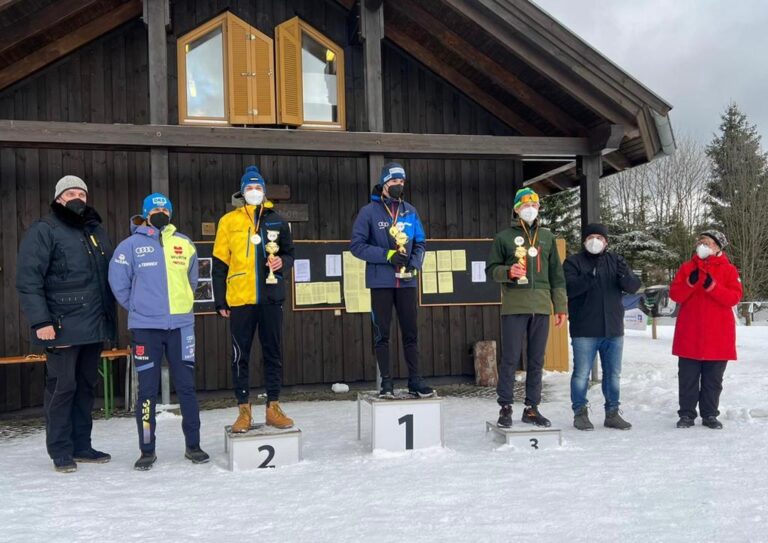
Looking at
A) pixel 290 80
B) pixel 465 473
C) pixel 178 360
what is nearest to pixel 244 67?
pixel 290 80

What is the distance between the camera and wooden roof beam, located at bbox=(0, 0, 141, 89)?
22.7 feet

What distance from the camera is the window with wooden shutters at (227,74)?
7.59 metres

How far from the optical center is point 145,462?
4363 mm

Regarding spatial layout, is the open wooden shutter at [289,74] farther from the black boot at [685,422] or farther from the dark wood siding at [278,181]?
the black boot at [685,422]

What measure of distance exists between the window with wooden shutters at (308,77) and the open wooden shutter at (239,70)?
0.36 meters

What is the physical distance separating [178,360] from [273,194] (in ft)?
12.0

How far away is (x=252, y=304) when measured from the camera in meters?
4.54

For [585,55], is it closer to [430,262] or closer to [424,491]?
[430,262]

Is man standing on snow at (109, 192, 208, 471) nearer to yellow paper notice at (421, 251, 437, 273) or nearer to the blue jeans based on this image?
the blue jeans

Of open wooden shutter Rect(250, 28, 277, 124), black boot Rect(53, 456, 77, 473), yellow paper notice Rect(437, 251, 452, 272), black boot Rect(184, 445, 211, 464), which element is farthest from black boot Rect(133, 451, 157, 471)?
yellow paper notice Rect(437, 251, 452, 272)

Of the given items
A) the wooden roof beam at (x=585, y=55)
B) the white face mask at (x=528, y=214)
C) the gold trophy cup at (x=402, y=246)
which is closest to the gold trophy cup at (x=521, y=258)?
the white face mask at (x=528, y=214)

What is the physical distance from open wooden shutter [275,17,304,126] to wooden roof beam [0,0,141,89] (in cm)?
163

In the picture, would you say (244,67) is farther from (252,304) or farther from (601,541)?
(601,541)

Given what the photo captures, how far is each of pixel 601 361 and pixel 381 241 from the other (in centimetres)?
215
